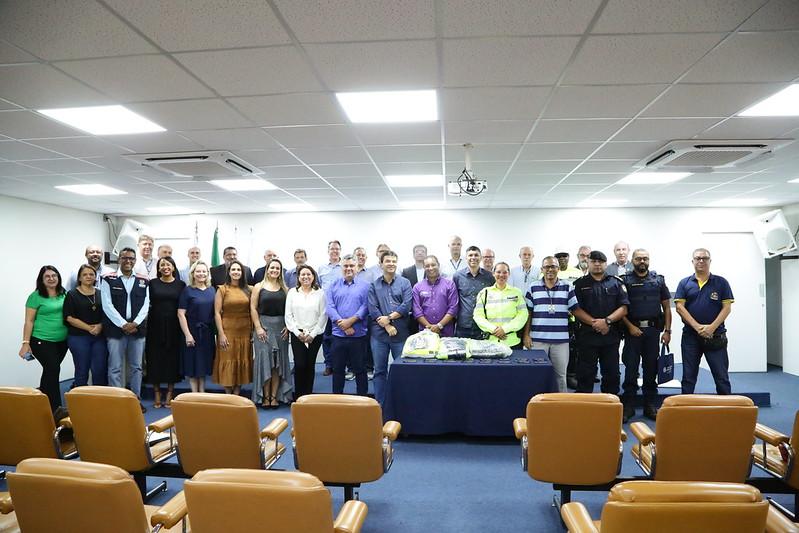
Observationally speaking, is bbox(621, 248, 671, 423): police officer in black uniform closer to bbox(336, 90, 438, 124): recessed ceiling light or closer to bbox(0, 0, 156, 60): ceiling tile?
bbox(336, 90, 438, 124): recessed ceiling light

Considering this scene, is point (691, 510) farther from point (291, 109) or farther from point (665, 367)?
point (665, 367)

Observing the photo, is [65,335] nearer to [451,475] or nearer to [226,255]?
[226,255]

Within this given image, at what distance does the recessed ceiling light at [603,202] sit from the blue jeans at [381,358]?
444cm

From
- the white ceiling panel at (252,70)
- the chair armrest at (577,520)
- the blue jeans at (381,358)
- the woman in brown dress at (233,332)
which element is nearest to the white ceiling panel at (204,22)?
the white ceiling panel at (252,70)

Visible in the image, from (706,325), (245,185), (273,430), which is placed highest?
(245,185)

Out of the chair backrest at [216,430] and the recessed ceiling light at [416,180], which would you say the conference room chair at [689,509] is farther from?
the recessed ceiling light at [416,180]

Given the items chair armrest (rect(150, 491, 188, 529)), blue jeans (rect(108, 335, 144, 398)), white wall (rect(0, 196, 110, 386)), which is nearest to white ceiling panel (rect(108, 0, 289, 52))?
chair armrest (rect(150, 491, 188, 529))

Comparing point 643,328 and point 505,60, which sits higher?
point 505,60

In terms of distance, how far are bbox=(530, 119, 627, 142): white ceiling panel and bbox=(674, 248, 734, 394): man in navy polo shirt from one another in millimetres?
1786

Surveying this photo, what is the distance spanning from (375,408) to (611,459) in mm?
1252

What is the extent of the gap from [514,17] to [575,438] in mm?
2081

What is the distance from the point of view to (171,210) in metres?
8.24

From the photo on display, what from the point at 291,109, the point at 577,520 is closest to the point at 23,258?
the point at 291,109

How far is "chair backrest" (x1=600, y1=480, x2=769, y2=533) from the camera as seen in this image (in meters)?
1.25
